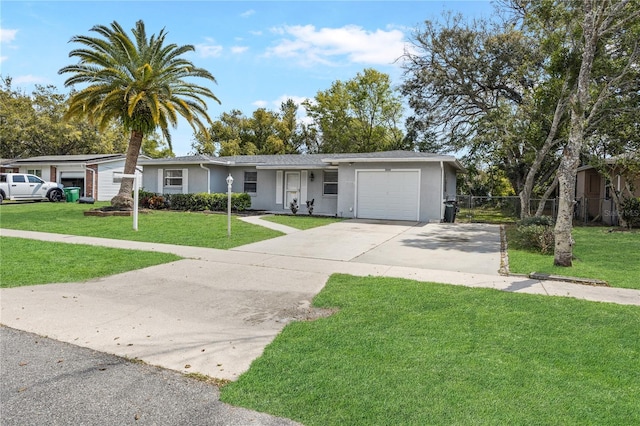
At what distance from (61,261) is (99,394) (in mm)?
5898

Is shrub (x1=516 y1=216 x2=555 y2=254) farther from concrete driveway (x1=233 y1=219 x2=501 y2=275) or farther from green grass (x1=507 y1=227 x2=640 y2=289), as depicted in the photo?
concrete driveway (x1=233 y1=219 x2=501 y2=275)

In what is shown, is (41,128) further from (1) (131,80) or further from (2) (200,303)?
(2) (200,303)

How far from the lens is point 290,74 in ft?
63.7

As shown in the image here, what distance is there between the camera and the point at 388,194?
1819cm

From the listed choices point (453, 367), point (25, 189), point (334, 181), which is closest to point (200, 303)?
point (453, 367)

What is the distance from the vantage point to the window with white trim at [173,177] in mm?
22344

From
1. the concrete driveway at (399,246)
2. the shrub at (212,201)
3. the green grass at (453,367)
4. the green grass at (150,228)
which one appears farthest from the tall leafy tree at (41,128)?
the green grass at (453,367)

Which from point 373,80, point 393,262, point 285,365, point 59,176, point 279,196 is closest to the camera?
point 285,365

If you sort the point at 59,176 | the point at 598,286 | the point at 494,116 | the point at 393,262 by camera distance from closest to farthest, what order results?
1. the point at 598,286
2. the point at 393,262
3. the point at 494,116
4. the point at 59,176

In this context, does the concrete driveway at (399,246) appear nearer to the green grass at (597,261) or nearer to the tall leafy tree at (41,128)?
the green grass at (597,261)

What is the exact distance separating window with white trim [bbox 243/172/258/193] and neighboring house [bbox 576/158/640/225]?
52.6ft

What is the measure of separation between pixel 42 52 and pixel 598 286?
15.5 meters

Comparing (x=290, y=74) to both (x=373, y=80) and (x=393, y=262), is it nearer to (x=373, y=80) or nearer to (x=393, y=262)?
Answer: (x=393, y=262)

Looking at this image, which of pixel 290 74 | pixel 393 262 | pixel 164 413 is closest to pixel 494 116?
pixel 290 74
